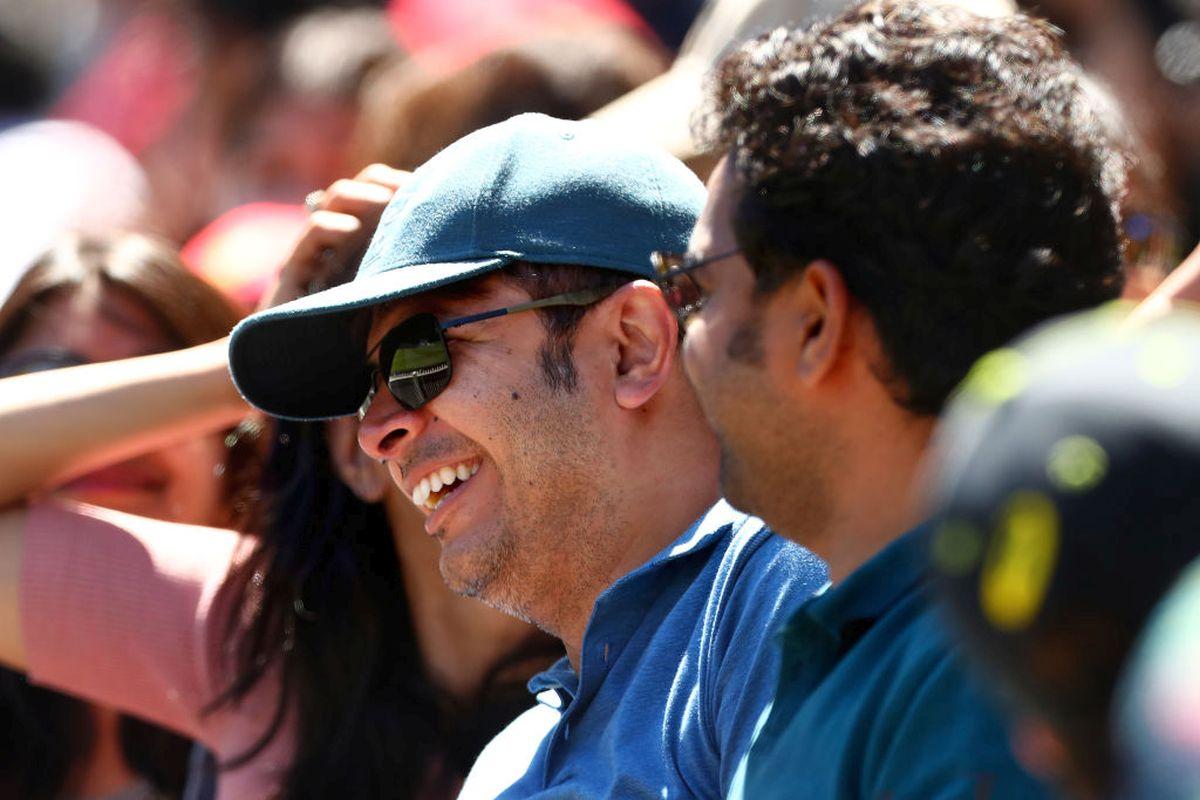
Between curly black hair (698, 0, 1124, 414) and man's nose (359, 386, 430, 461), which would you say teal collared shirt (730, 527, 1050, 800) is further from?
man's nose (359, 386, 430, 461)

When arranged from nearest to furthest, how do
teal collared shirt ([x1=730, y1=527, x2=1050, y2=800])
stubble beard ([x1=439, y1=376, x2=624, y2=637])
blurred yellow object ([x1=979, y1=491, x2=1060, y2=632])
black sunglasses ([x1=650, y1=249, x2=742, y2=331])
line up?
blurred yellow object ([x1=979, y1=491, x2=1060, y2=632]), teal collared shirt ([x1=730, y1=527, x2=1050, y2=800]), black sunglasses ([x1=650, y1=249, x2=742, y2=331]), stubble beard ([x1=439, y1=376, x2=624, y2=637])

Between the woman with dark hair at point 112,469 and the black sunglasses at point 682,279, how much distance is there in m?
1.68

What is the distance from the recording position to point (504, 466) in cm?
217

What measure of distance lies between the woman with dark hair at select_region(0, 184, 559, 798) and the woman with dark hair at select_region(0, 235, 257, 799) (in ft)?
1.09

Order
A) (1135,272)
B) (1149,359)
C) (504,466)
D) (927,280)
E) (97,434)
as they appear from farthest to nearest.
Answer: (97,434) < (1135,272) < (504,466) < (927,280) < (1149,359)

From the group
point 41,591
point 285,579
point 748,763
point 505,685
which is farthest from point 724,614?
point 41,591

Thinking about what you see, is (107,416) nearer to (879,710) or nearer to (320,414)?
(320,414)

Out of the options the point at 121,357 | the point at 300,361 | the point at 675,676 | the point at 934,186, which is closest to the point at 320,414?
the point at 300,361

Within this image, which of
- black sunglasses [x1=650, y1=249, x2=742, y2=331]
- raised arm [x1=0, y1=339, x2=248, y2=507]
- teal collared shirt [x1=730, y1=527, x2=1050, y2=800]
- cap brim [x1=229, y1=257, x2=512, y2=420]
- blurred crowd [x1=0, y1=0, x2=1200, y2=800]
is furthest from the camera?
A: raised arm [x1=0, y1=339, x2=248, y2=507]

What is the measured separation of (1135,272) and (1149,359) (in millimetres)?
1992

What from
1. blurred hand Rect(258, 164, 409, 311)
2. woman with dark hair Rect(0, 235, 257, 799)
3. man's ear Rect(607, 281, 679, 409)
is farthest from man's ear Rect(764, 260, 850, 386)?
woman with dark hair Rect(0, 235, 257, 799)

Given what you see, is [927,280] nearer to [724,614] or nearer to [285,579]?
[724,614]

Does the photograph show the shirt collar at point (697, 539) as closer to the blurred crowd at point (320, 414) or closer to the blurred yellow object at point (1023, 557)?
the blurred crowd at point (320, 414)

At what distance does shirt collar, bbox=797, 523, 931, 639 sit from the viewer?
4.63 ft
